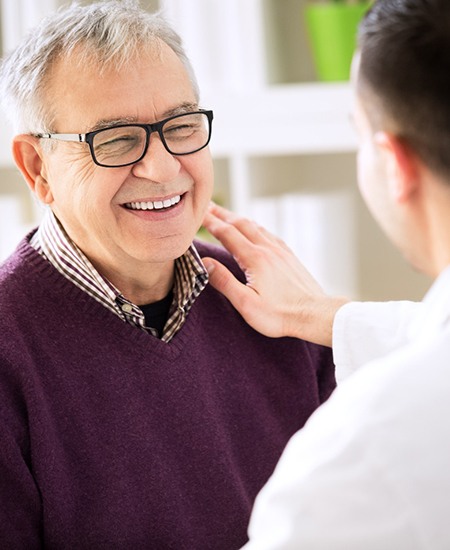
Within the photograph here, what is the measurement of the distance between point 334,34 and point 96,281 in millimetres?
1265

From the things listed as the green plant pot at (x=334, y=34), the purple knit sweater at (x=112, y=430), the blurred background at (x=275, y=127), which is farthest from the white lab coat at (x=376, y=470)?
the green plant pot at (x=334, y=34)

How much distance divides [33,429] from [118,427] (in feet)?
0.47

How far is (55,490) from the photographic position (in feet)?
4.85

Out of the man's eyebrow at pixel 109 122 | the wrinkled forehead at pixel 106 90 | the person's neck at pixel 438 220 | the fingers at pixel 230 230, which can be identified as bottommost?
the fingers at pixel 230 230

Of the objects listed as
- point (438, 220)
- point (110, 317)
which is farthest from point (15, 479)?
point (438, 220)

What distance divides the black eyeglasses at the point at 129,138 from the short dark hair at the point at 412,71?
1.61 feet

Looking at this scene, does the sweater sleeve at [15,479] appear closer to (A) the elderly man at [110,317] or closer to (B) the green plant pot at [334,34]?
(A) the elderly man at [110,317]

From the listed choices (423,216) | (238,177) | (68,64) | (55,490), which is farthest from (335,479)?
(238,177)

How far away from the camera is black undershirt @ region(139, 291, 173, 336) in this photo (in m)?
1.69

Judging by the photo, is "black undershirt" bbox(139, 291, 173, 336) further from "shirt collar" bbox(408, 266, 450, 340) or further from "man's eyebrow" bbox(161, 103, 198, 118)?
"shirt collar" bbox(408, 266, 450, 340)

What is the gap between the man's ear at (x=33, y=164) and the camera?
161cm

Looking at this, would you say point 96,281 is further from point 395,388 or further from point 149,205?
point 395,388

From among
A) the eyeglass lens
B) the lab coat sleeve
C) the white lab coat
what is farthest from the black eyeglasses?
the white lab coat

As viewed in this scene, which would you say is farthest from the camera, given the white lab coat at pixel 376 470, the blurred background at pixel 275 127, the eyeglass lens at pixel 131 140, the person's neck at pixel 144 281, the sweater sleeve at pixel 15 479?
the blurred background at pixel 275 127
